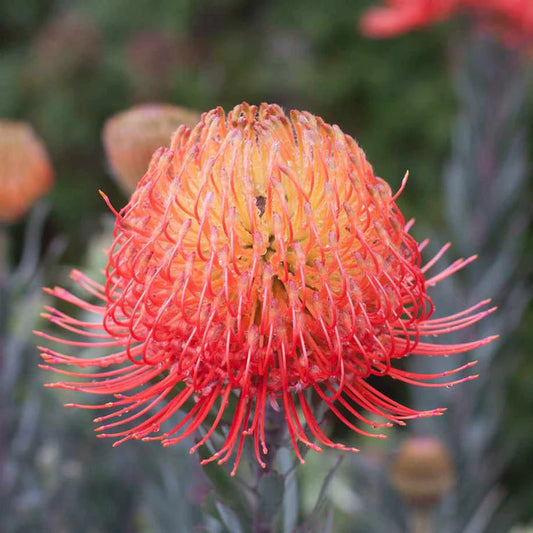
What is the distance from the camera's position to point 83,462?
2807 mm

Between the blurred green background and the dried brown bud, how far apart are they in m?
2.06

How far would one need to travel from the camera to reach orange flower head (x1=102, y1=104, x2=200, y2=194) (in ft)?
6.61

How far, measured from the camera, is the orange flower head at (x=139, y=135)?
2.01m

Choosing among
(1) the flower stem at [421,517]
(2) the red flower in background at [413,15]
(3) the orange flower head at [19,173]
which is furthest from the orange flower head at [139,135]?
(2) the red flower in background at [413,15]

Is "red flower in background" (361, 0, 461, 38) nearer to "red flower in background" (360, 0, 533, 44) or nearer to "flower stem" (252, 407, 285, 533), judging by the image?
"red flower in background" (360, 0, 533, 44)

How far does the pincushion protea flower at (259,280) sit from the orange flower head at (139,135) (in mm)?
682

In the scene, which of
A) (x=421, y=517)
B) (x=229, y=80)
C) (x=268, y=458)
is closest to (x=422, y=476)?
(x=421, y=517)

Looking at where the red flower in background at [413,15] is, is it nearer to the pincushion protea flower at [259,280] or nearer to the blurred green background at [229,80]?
the blurred green background at [229,80]

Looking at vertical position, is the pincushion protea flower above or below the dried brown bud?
above

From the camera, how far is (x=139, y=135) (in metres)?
2.02

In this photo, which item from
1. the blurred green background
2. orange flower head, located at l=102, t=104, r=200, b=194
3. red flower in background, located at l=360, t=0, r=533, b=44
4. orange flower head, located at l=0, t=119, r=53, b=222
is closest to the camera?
orange flower head, located at l=102, t=104, r=200, b=194

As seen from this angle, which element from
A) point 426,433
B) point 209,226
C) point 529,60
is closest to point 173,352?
point 209,226

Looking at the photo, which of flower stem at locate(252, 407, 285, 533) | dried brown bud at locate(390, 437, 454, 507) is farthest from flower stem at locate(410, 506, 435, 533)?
flower stem at locate(252, 407, 285, 533)

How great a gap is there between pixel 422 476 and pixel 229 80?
396 centimetres
